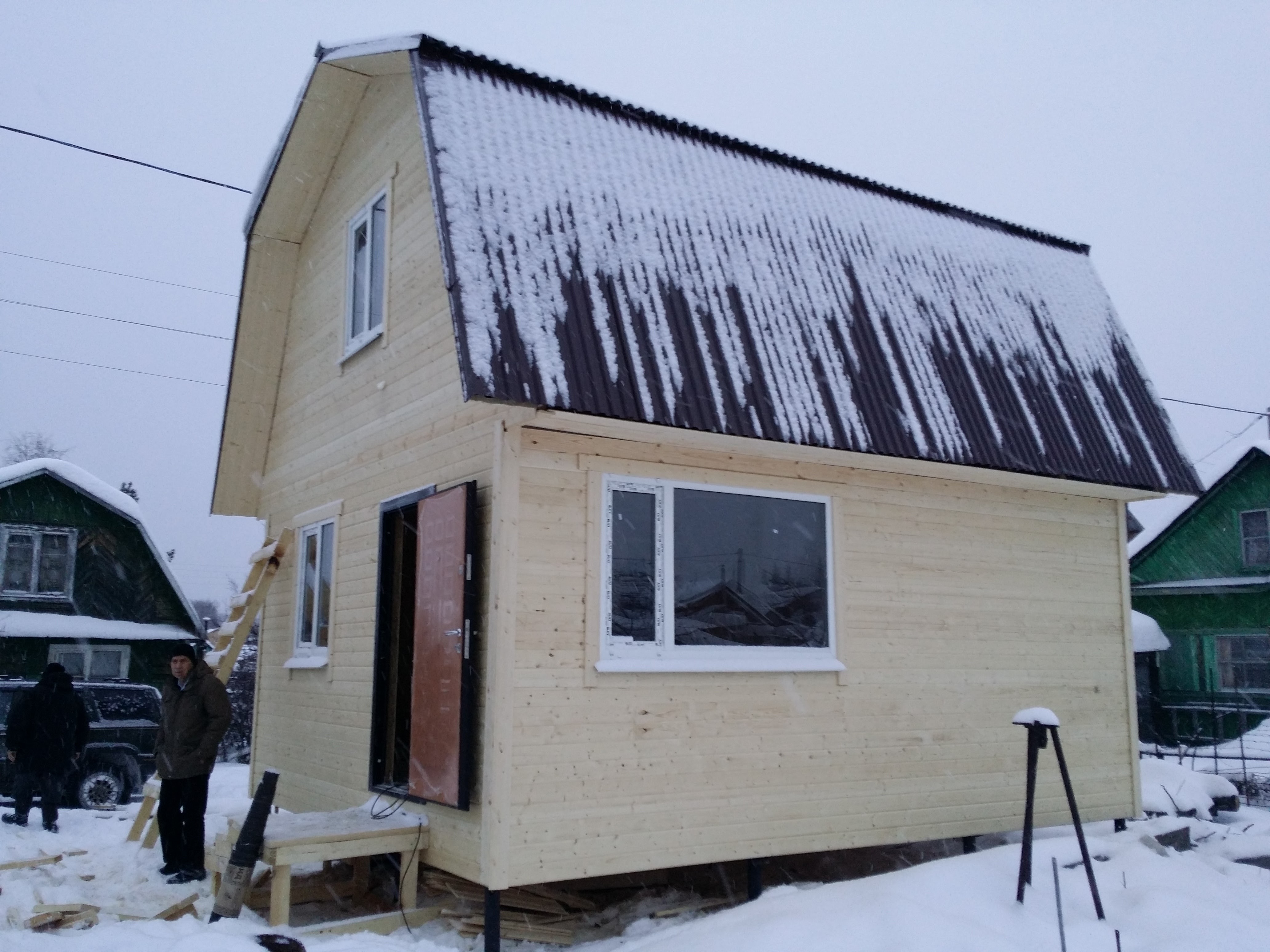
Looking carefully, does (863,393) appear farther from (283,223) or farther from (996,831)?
(283,223)

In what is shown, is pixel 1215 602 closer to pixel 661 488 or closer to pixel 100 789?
pixel 661 488

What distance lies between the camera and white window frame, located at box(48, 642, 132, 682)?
72.5 feet

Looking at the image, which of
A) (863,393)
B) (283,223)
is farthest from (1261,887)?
(283,223)

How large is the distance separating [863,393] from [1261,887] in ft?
14.4

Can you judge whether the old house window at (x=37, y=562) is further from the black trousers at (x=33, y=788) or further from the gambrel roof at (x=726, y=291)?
the gambrel roof at (x=726, y=291)

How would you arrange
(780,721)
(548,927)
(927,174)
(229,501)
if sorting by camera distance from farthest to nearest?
(927,174), (229,501), (780,721), (548,927)

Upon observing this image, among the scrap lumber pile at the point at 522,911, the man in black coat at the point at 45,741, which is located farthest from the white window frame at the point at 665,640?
the man in black coat at the point at 45,741

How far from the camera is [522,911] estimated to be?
7469 millimetres

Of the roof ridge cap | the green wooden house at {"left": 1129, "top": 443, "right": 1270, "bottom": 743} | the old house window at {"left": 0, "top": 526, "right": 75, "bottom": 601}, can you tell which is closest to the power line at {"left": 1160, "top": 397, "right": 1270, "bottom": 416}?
the green wooden house at {"left": 1129, "top": 443, "right": 1270, "bottom": 743}

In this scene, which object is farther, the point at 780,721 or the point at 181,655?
the point at 181,655

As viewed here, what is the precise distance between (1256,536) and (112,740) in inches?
874

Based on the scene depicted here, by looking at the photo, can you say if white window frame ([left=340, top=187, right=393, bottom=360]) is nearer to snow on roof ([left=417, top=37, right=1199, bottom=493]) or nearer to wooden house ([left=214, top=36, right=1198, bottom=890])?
wooden house ([left=214, top=36, right=1198, bottom=890])

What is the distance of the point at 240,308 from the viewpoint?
11.4 metres

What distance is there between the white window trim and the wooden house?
7 cm
